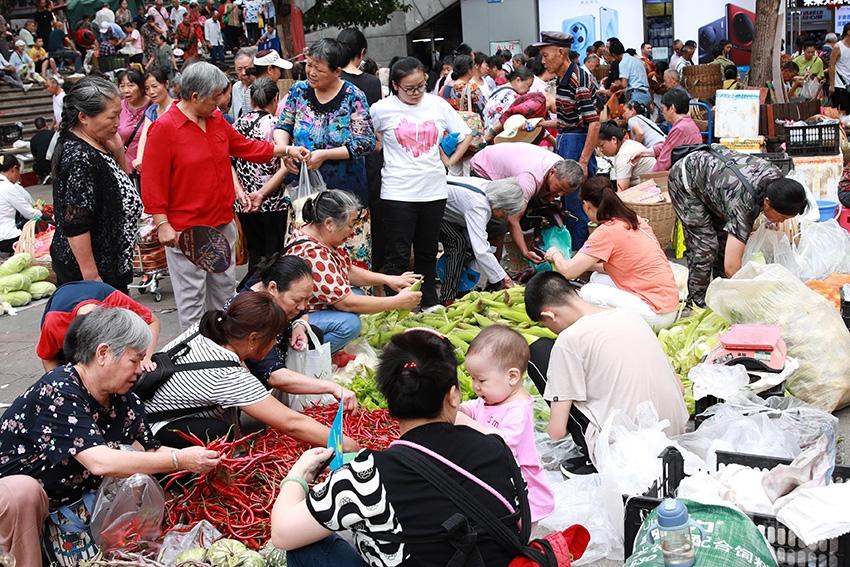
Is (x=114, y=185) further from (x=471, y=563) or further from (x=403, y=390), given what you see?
(x=471, y=563)

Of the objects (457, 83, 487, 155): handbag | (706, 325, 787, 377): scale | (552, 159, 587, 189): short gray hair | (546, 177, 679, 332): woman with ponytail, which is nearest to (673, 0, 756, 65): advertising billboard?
(457, 83, 487, 155): handbag

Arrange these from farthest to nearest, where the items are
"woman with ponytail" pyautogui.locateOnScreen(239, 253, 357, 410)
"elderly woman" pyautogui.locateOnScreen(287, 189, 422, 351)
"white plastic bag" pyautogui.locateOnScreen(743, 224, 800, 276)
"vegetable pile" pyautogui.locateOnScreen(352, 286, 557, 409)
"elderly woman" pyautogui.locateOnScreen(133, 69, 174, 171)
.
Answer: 1. "elderly woman" pyautogui.locateOnScreen(133, 69, 174, 171)
2. "white plastic bag" pyautogui.locateOnScreen(743, 224, 800, 276)
3. "vegetable pile" pyautogui.locateOnScreen(352, 286, 557, 409)
4. "elderly woman" pyautogui.locateOnScreen(287, 189, 422, 351)
5. "woman with ponytail" pyautogui.locateOnScreen(239, 253, 357, 410)

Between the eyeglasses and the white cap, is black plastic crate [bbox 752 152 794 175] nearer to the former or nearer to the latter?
the eyeglasses

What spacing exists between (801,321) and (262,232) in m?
3.86

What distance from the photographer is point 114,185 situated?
17.4 feet

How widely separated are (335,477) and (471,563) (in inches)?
18.0

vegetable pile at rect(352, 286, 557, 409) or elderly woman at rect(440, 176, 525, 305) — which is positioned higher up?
elderly woman at rect(440, 176, 525, 305)

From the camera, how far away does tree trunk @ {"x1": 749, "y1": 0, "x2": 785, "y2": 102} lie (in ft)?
39.9

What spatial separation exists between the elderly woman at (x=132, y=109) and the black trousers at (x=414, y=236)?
8.36 feet

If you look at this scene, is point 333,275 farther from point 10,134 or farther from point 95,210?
point 10,134

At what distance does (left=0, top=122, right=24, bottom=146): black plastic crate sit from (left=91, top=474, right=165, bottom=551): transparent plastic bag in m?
15.7

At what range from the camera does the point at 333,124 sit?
6594mm

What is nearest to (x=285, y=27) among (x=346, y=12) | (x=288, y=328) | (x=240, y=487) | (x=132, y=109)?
(x=346, y=12)

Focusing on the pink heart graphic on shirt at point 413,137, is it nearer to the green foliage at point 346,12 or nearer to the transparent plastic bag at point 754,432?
the transparent plastic bag at point 754,432
